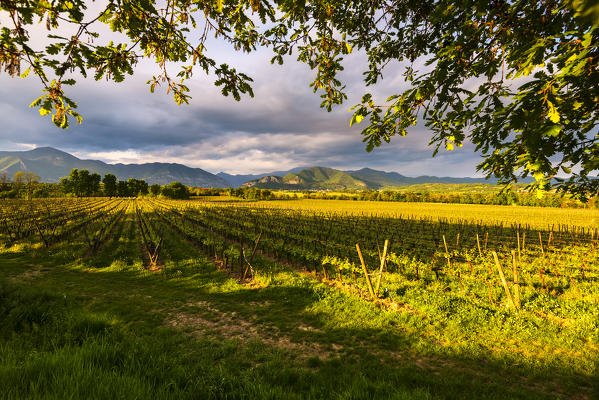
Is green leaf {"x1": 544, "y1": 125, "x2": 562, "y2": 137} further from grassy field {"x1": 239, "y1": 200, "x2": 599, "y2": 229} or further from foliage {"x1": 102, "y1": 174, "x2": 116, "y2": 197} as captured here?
foliage {"x1": 102, "y1": 174, "x2": 116, "y2": 197}

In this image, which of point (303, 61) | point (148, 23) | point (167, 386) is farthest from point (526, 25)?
point (167, 386)

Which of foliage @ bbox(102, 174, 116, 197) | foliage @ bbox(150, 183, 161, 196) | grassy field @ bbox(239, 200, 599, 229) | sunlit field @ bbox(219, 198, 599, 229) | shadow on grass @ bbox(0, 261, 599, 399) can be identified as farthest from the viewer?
foliage @ bbox(150, 183, 161, 196)

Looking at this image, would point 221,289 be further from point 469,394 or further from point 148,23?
point 148,23

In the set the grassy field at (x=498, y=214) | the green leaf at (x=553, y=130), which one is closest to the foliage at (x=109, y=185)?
the grassy field at (x=498, y=214)

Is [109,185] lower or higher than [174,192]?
higher

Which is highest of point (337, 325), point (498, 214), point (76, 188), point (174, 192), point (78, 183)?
point (78, 183)

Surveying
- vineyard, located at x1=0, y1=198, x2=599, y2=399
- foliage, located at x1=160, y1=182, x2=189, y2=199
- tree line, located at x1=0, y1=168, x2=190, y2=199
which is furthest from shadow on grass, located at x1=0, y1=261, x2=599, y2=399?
tree line, located at x1=0, y1=168, x2=190, y2=199

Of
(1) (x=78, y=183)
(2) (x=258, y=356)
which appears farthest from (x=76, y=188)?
(2) (x=258, y=356)

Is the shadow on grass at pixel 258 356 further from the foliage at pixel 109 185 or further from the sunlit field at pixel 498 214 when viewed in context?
the foliage at pixel 109 185

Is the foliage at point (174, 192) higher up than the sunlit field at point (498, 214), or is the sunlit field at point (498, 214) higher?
the foliage at point (174, 192)

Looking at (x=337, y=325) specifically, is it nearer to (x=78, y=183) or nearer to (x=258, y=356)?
(x=258, y=356)

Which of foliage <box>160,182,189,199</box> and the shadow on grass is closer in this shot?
the shadow on grass

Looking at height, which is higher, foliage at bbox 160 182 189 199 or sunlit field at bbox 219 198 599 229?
foliage at bbox 160 182 189 199

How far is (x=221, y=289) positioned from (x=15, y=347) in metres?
7.01
